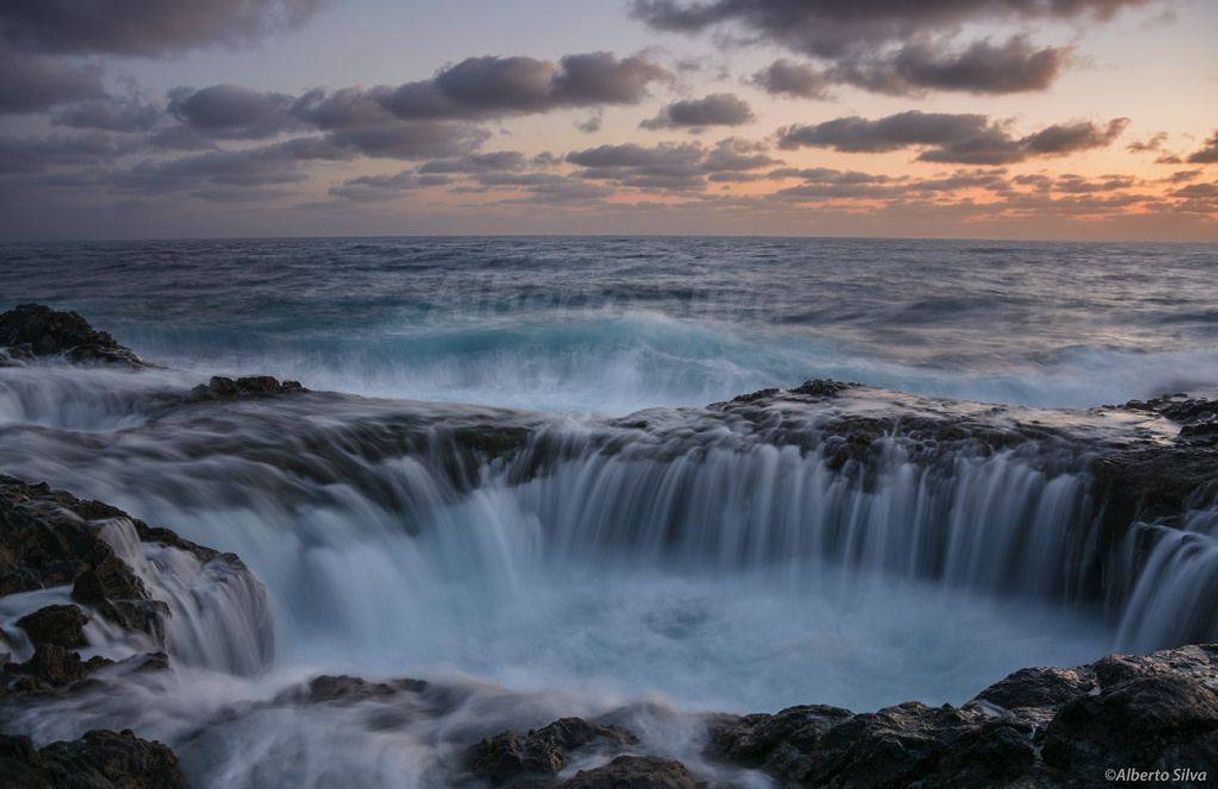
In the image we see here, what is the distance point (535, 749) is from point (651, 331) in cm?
1715

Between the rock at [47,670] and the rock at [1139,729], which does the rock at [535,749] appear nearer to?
the rock at [1139,729]

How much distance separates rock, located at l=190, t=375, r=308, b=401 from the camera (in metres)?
9.88

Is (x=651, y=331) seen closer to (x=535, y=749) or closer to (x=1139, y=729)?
A: (x=535, y=749)

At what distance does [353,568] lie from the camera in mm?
7062

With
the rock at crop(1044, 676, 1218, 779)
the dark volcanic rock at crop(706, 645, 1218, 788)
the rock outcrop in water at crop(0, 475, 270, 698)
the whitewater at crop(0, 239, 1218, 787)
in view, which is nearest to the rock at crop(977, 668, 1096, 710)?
the dark volcanic rock at crop(706, 645, 1218, 788)

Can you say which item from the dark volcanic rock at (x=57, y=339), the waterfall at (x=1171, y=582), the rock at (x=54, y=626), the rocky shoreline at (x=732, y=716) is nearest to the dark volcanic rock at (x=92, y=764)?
the rocky shoreline at (x=732, y=716)

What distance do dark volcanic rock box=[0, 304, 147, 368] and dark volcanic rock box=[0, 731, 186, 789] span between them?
378 inches

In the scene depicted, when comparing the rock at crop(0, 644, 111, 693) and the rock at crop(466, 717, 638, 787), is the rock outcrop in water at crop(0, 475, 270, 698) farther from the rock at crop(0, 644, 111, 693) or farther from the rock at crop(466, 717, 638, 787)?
the rock at crop(466, 717, 638, 787)

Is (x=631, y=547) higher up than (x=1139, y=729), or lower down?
lower down

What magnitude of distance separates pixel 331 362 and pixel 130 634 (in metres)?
14.9

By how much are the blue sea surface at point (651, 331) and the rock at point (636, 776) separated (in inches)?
429

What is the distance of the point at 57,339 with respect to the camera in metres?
12.1

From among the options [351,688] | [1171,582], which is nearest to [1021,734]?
[351,688]

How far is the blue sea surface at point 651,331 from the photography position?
1641cm
